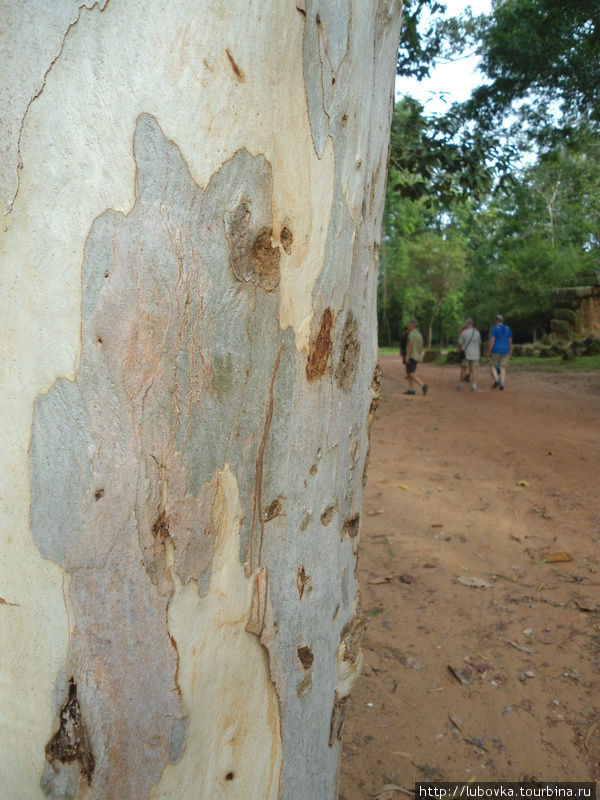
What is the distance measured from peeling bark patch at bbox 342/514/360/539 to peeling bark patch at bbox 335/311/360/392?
0.31 m

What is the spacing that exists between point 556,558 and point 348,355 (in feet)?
13.4

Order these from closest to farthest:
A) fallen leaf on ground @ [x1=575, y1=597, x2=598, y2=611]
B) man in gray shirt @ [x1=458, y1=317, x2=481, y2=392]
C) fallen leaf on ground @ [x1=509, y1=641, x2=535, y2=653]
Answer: fallen leaf on ground @ [x1=509, y1=641, x2=535, y2=653]
fallen leaf on ground @ [x1=575, y1=597, x2=598, y2=611]
man in gray shirt @ [x1=458, y1=317, x2=481, y2=392]

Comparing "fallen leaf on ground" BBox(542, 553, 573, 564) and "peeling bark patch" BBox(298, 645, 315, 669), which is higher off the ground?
"peeling bark patch" BBox(298, 645, 315, 669)

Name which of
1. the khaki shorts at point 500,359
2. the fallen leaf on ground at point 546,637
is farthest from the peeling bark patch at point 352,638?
the khaki shorts at point 500,359

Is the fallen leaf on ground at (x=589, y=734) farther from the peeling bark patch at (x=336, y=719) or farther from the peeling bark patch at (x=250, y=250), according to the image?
the peeling bark patch at (x=250, y=250)

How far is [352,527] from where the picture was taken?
4.71ft

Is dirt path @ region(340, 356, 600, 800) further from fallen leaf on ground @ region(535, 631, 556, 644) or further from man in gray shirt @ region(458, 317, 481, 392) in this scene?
man in gray shirt @ region(458, 317, 481, 392)

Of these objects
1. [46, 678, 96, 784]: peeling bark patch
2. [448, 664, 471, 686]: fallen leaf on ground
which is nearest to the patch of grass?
[448, 664, 471, 686]: fallen leaf on ground

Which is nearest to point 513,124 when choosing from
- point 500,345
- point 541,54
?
point 541,54

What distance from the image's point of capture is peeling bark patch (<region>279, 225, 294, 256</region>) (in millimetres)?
1125

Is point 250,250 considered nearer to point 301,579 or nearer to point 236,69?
point 236,69

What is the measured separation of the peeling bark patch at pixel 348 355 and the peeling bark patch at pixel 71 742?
77cm

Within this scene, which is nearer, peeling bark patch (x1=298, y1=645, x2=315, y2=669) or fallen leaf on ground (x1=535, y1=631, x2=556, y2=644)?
peeling bark patch (x1=298, y1=645, x2=315, y2=669)

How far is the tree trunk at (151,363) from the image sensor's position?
986 mm
